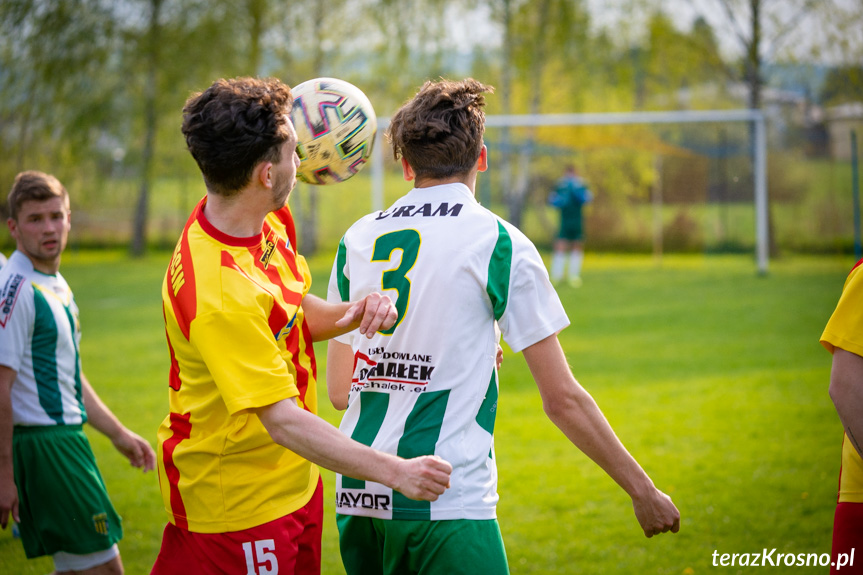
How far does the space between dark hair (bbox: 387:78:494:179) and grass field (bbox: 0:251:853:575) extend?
2647 mm

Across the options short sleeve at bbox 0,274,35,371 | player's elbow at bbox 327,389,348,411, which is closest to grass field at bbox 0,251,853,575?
short sleeve at bbox 0,274,35,371

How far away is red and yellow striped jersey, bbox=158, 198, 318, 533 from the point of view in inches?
81.4

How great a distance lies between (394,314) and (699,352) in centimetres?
820

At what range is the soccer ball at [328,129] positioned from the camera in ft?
9.31

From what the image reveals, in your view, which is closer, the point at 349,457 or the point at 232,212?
the point at 349,457

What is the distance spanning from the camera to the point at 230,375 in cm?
204

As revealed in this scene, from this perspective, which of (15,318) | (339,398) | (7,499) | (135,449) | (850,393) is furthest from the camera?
(135,449)

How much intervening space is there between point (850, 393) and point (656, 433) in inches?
169

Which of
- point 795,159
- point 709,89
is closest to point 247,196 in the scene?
point 795,159

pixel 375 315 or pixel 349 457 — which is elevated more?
pixel 375 315

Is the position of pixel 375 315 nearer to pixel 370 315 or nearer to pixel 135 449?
pixel 370 315

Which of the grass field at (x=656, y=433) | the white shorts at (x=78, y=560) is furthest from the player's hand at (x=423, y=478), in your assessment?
the grass field at (x=656, y=433)

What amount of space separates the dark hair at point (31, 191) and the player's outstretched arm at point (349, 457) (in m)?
2.38

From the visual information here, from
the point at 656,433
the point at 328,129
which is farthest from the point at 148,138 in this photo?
the point at 328,129
